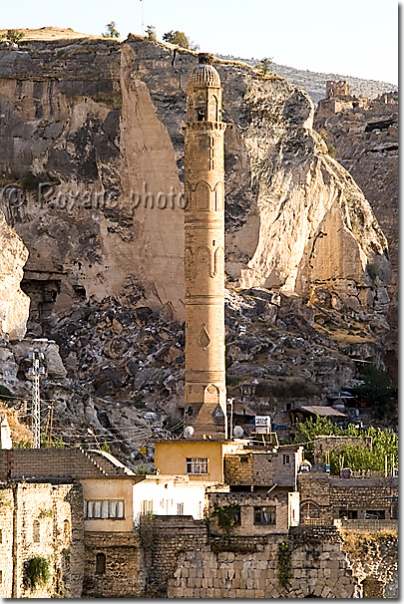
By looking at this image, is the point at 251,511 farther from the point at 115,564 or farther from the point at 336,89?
the point at 336,89

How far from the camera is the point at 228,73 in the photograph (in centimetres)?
8481

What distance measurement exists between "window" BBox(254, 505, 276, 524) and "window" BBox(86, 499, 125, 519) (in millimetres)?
2574

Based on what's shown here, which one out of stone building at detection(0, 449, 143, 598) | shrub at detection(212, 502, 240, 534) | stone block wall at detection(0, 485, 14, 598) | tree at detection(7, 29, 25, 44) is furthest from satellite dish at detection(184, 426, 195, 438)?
tree at detection(7, 29, 25, 44)

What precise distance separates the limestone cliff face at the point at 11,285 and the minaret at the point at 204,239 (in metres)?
14.2

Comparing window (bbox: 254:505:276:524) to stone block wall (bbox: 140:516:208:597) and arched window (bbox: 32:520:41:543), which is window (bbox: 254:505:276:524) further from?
arched window (bbox: 32:520:41:543)

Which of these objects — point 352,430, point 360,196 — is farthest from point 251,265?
point 352,430

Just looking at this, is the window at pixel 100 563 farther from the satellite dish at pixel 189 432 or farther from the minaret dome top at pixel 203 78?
the minaret dome top at pixel 203 78

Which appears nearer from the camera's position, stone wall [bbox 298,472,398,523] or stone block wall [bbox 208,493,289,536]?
stone block wall [bbox 208,493,289,536]

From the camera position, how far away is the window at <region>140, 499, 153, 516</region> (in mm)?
38781

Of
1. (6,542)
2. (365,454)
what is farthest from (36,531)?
(365,454)

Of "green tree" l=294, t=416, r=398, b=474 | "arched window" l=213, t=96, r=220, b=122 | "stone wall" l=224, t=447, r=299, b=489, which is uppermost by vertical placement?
"arched window" l=213, t=96, r=220, b=122

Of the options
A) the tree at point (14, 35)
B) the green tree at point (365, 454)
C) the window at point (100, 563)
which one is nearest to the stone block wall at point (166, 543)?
the window at point (100, 563)

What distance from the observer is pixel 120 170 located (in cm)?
8388

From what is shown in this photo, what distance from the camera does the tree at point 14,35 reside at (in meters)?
86.4
